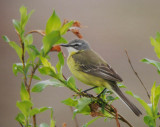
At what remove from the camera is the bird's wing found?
13.1ft

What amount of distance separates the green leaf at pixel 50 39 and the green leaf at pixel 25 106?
357mm

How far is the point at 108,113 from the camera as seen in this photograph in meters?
2.33

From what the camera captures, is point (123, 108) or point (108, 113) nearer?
point (108, 113)

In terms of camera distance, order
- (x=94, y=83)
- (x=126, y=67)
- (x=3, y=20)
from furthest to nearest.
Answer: (x=3, y=20), (x=126, y=67), (x=94, y=83)

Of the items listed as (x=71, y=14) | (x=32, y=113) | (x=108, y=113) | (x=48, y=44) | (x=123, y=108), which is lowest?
(x=123, y=108)

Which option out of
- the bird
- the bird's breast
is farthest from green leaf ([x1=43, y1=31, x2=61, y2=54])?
the bird's breast

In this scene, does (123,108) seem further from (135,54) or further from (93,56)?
(93,56)

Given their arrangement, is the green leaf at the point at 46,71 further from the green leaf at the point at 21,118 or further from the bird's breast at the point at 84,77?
Answer: the bird's breast at the point at 84,77

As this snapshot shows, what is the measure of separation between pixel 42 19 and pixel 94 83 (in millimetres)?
10756

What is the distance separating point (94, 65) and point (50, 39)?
6.80ft

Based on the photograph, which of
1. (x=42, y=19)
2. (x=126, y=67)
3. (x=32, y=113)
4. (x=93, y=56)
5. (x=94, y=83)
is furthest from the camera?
(x=42, y=19)

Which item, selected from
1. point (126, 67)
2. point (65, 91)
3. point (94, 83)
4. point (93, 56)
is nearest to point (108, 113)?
point (94, 83)

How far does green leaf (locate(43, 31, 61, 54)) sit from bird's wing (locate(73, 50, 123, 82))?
1.70m

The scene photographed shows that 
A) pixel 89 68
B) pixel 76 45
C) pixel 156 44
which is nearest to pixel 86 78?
pixel 89 68
